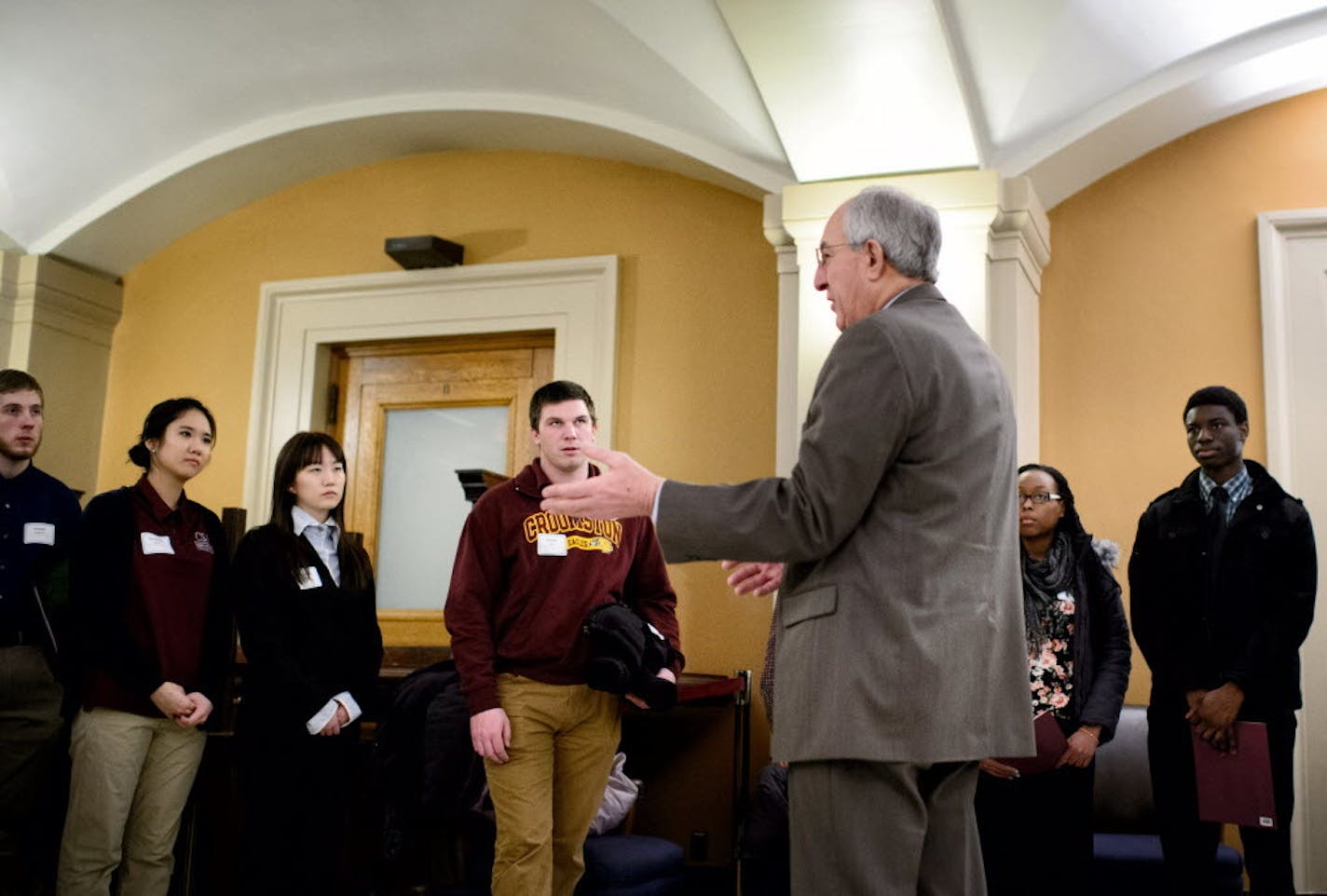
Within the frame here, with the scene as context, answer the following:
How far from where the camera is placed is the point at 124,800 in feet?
10.6

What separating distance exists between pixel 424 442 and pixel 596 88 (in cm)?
161

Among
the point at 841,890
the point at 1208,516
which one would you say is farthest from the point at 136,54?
the point at 841,890

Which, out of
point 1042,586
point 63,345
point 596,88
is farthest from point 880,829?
point 63,345

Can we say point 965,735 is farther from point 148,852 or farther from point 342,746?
point 148,852

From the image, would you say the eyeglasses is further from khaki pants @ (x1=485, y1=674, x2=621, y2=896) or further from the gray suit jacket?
khaki pants @ (x1=485, y1=674, x2=621, y2=896)

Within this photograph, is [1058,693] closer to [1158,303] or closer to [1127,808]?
[1127,808]

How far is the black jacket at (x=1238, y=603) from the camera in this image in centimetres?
315

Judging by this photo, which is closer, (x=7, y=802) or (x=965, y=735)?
(x=965, y=735)

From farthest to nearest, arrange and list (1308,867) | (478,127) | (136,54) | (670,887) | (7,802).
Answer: (478,127) → (136,54) → (1308,867) → (670,887) → (7,802)

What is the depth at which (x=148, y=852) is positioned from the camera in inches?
129

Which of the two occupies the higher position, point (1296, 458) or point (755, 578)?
point (1296, 458)

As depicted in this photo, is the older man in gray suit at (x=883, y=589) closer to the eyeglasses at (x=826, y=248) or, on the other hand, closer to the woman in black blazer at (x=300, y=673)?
the eyeglasses at (x=826, y=248)

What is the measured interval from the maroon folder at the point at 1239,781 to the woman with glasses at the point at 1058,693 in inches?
9.3

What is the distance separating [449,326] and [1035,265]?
89.0 inches
